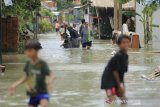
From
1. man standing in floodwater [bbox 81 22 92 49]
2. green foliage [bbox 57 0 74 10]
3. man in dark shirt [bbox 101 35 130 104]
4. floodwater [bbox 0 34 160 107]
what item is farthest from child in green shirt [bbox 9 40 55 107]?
green foliage [bbox 57 0 74 10]

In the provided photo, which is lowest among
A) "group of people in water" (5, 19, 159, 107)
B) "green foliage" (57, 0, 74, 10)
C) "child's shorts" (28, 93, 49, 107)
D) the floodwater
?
the floodwater

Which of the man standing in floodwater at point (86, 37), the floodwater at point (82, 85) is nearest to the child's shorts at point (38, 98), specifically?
the floodwater at point (82, 85)

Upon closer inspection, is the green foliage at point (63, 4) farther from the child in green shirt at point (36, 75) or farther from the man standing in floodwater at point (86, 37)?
the child in green shirt at point (36, 75)

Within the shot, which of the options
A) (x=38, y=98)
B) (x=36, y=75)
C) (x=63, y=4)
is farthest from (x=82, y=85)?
(x=63, y=4)

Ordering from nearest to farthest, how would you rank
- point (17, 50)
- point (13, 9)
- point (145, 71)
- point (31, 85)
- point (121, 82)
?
point (31, 85) → point (121, 82) → point (145, 71) → point (13, 9) → point (17, 50)

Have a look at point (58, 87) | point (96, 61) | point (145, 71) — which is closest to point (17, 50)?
point (96, 61)

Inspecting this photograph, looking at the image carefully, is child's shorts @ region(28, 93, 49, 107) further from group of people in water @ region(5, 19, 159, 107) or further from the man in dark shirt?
the man in dark shirt

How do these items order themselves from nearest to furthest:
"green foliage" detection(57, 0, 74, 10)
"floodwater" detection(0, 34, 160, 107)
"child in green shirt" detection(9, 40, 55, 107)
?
"child in green shirt" detection(9, 40, 55, 107) < "floodwater" detection(0, 34, 160, 107) < "green foliage" detection(57, 0, 74, 10)

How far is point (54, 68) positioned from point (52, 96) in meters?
6.18

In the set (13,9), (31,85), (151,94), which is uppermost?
(13,9)

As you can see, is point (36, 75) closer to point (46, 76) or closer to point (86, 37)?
point (46, 76)

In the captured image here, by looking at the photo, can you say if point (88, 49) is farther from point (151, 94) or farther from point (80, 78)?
point (151, 94)

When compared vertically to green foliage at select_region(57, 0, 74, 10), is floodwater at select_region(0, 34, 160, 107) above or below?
below

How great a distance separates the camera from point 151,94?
11.9 metres
